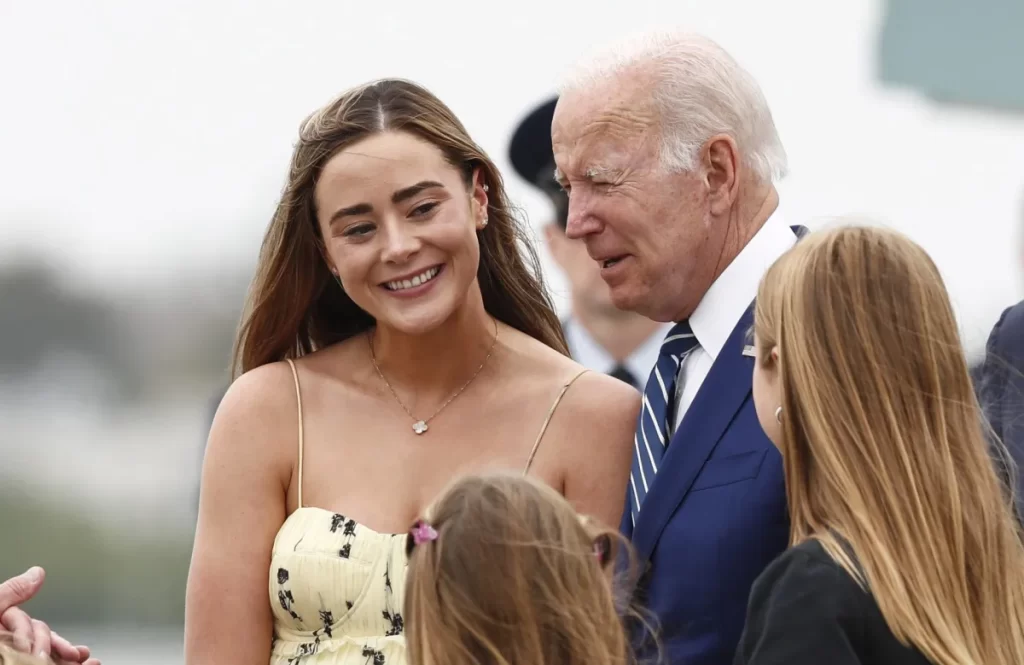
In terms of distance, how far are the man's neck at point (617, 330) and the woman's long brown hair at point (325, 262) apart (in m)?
1.42

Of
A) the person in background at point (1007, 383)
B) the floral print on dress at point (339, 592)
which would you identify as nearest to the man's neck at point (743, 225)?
the person in background at point (1007, 383)

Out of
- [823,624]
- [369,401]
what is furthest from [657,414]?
[823,624]

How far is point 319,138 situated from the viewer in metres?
3.64

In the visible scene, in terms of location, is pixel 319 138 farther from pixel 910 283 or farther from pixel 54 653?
pixel 910 283

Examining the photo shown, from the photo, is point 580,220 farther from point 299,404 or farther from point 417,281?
point 299,404

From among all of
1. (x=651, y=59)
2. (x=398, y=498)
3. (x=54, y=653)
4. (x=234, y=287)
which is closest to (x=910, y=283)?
(x=651, y=59)

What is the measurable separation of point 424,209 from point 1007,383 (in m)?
1.21

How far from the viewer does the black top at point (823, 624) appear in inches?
95.3

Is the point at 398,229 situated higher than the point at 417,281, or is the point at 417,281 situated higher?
the point at 398,229

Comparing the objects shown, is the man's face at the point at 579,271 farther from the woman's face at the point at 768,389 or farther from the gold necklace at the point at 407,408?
the woman's face at the point at 768,389

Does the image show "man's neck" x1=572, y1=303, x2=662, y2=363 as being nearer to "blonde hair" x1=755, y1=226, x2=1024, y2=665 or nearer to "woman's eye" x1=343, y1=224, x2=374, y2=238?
"woman's eye" x1=343, y1=224, x2=374, y2=238

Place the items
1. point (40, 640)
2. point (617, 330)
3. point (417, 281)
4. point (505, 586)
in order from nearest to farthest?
point (505, 586) → point (40, 640) → point (417, 281) → point (617, 330)

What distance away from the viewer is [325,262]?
12.4 ft

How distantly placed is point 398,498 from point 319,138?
2.53ft
